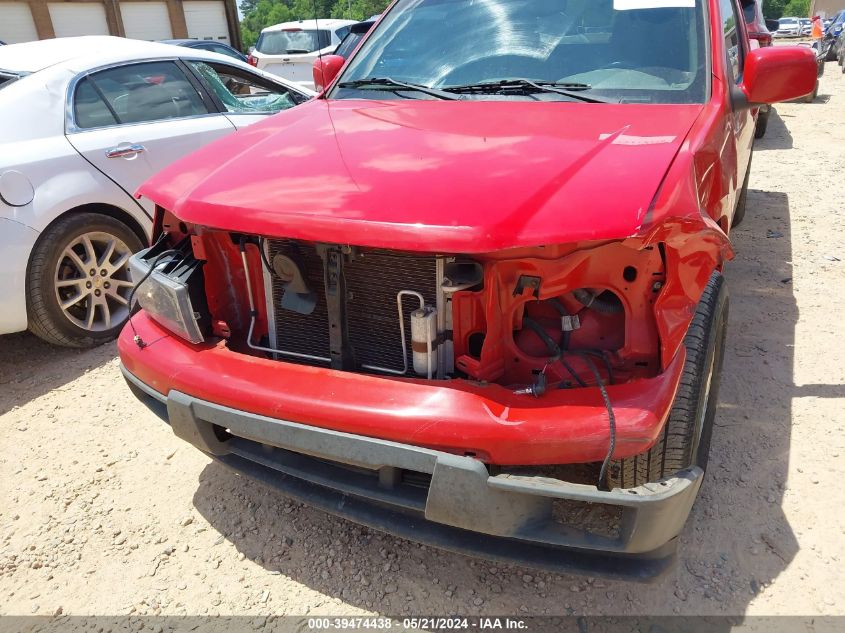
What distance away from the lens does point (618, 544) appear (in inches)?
71.8

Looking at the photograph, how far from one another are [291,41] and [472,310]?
11225mm

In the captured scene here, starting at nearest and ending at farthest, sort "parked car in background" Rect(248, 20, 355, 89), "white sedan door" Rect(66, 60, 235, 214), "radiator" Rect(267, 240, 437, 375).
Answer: "radiator" Rect(267, 240, 437, 375) < "white sedan door" Rect(66, 60, 235, 214) < "parked car in background" Rect(248, 20, 355, 89)

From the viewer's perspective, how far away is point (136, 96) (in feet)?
14.7

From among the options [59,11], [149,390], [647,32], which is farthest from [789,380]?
[59,11]

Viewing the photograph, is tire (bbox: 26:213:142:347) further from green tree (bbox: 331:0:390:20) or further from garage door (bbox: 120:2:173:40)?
garage door (bbox: 120:2:173:40)

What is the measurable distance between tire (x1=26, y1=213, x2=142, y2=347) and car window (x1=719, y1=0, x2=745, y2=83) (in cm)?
350

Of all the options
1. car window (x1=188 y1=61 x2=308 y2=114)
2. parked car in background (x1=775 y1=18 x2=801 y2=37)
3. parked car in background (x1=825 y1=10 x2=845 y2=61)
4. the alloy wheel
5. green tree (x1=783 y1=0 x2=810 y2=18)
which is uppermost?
car window (x1=188 y1=61 x2=308 y2=114)

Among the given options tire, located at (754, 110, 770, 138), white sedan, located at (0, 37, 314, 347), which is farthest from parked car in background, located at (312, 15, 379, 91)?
tire, located at (754, 110, 770, 138)

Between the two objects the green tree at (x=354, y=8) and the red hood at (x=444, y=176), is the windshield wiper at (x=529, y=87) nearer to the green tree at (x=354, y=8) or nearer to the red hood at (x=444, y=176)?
the red hood at (x=444, y=176)

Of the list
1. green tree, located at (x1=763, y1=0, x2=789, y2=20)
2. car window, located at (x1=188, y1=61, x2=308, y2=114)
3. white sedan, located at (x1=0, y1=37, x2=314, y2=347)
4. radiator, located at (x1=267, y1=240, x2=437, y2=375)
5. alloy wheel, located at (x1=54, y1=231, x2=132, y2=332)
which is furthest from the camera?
green tree, located at (x1=763, y1=0, x2=789, y2=20)

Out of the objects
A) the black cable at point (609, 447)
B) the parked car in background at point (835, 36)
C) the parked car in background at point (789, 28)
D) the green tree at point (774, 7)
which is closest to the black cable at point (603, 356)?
the black cable at point (609, 447)

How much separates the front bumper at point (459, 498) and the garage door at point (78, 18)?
984 inches

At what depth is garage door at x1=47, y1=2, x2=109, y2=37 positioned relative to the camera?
2250 cm

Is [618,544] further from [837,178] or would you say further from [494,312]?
[837,178]
